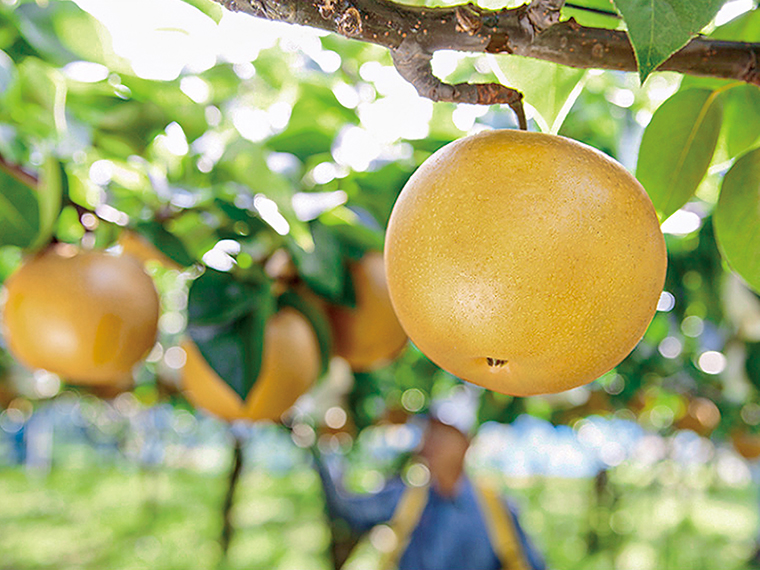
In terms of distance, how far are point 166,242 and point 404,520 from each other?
6.69 ft

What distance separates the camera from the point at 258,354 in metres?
0.73

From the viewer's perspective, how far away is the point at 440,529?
104 inches

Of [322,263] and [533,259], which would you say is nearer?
[533,259]

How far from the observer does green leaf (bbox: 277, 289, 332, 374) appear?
84 centimetres

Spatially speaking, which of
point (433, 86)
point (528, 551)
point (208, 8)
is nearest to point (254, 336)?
point (208, 8)

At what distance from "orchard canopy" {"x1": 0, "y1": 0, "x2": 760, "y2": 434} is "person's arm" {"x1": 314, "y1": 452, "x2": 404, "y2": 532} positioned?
1.61m

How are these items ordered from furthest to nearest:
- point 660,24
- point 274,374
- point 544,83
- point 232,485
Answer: point 232,485, point 274,374, point 544,83, point 660,24

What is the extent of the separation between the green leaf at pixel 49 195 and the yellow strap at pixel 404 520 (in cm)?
209

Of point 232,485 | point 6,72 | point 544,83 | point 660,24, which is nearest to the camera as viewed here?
point 660,24

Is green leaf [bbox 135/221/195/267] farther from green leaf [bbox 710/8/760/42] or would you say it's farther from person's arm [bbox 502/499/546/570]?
person's arm [bbox 502/499/546/570]

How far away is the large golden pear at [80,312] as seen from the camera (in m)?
0.70

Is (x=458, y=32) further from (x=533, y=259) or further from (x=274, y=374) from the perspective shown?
(x=274, y=374)

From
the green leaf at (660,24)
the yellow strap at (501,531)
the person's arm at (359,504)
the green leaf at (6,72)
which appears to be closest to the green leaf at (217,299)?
the green leaf at (6,72)

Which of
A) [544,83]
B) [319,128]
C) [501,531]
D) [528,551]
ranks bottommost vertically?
[528,551]
